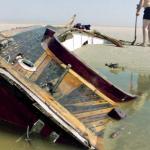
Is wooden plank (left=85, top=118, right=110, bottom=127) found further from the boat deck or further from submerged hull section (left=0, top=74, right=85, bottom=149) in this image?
submerged hull section (left=0, top=74, right=85, bottom=149)

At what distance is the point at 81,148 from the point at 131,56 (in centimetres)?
599

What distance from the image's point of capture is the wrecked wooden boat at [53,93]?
16.4ft

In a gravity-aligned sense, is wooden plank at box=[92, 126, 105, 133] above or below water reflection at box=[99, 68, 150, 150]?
above

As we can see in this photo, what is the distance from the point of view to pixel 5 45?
20.4 ft

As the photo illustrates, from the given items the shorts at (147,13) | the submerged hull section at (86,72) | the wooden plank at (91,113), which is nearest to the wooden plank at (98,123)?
the wooden plank at (91,113)

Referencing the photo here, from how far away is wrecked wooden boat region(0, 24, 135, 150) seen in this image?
5.00 metres

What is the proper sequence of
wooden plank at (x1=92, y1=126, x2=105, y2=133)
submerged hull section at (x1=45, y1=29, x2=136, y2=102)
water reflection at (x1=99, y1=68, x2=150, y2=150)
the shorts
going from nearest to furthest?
1. water reflection at (x1=99, y1=68, x2=150, y2=150)
2. wooden plank at (x1=92, y1=126, x2=105, y2=133)
3. submerged hull section at (x1=45, y1=29, x2=136, y2=102)
4. the shorts

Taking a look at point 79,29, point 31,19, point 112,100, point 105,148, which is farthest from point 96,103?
point 31,19

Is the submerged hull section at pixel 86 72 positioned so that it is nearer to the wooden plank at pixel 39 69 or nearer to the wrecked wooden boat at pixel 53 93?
the wrecked wooden boat at pixel 53 93

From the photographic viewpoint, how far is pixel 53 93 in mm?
5559

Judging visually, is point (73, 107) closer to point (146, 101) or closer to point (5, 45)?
point (5, 45)

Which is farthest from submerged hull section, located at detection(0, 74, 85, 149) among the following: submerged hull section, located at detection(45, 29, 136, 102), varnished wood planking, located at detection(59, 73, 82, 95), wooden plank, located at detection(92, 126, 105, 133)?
submerged hull section, located at detection(45, 29, 136, 102)

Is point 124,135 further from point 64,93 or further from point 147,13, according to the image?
point 147,13

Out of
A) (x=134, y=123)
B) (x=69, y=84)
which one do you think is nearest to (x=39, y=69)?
(x=69, y=84)
